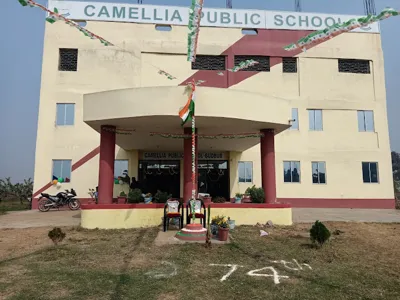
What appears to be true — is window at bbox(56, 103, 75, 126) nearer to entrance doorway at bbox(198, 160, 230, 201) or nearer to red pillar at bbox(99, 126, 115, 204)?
entrance doorway at bbox(198, 160, 230, 201)

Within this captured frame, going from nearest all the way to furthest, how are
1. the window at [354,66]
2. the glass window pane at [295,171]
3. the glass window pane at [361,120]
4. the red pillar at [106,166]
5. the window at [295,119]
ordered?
the red pillar at [106,166] < the glass window pane at [295,171] < the window at [295,119] < the glass window pane at [361,120] < the window at [354,66]

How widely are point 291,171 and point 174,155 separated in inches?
288

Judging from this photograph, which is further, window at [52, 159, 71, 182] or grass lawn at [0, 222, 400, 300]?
window at [52, 159, 71, 182]

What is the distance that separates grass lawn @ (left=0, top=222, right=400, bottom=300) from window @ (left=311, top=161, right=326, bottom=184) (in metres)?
9.75

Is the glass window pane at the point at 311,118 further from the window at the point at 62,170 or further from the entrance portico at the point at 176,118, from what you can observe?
the window at the point at 62,170

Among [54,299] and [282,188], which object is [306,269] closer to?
[54,299]

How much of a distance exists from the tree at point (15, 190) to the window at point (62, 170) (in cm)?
632

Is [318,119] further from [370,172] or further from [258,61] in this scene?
[258,61]

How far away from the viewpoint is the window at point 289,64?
19.7 meters

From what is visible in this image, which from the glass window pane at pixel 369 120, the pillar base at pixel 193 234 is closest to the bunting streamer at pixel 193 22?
the pillar base at pixel 193 234

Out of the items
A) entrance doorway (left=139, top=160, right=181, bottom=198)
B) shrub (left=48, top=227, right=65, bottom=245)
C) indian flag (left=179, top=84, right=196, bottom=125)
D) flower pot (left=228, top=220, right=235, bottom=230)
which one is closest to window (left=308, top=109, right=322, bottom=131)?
entrance doorway (left=139, top=160, right=181, bottom=198)

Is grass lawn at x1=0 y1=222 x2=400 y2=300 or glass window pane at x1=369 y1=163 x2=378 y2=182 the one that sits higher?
glass window pane at x1=369 y1=163 x2=378 y2=182

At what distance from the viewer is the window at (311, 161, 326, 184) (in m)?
18.7

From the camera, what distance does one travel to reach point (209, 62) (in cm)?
1931
